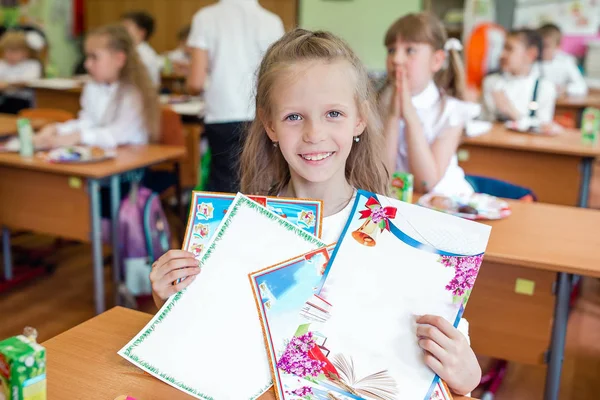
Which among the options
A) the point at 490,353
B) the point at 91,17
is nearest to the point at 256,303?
the point at 490,353

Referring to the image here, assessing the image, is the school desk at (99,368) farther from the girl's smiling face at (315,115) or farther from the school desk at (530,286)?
the school desk at (530,286)

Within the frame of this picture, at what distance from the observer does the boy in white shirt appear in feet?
9.73

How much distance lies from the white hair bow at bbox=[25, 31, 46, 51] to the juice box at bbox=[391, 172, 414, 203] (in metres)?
5.44

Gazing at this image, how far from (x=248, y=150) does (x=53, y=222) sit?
1581 mm

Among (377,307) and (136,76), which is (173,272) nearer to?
(377,307)

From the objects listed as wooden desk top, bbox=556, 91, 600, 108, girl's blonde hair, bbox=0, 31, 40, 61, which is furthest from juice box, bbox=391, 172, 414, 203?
girl's blonde hair, bbox=0, 31, 40, 61

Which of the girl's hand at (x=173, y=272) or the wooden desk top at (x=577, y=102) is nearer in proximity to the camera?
the girl's hand at (x=173, y=272)

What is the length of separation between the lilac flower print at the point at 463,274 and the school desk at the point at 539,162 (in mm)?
2337

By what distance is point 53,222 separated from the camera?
102 inches

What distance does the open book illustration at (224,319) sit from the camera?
88cm

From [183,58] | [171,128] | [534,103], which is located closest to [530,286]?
[171,128]

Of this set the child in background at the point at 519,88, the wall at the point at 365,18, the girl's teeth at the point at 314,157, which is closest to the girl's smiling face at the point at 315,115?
the girl's teeth at the point at 314,157

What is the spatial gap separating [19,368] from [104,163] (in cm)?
194

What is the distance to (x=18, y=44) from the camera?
587 centimetres
